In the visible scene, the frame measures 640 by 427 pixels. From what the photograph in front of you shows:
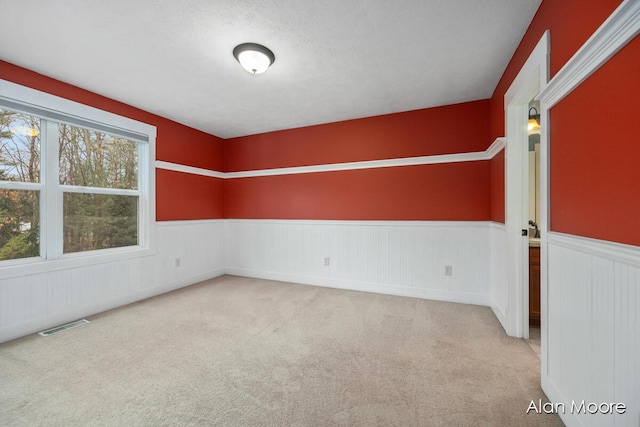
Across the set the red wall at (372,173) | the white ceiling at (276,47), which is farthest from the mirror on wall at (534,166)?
the white ceiling at (276,47)

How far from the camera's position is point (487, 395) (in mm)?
1585

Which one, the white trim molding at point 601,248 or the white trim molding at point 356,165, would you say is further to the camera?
the white trim molding at point 356,165

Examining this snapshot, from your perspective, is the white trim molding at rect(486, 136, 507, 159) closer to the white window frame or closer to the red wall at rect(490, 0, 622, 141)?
the red wall at rect(490, 0, 622, 141)

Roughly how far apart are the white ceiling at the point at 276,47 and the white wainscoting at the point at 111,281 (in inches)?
76.8

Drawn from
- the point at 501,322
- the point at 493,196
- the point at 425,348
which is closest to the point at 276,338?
the point at 425,348

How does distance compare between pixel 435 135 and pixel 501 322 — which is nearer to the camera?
pixel 501 322

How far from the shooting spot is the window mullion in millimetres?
2586

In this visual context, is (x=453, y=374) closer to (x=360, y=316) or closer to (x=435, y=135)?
(x=360, y=316)

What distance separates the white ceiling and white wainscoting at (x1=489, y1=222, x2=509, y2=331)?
163 centimetres

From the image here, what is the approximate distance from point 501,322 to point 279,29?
335 centimetres

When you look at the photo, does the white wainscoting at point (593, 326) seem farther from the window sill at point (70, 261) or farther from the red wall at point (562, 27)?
the window sill at point (70, 261)

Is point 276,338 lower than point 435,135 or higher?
lower

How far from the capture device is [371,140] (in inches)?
145

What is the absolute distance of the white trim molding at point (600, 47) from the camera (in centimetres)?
91
